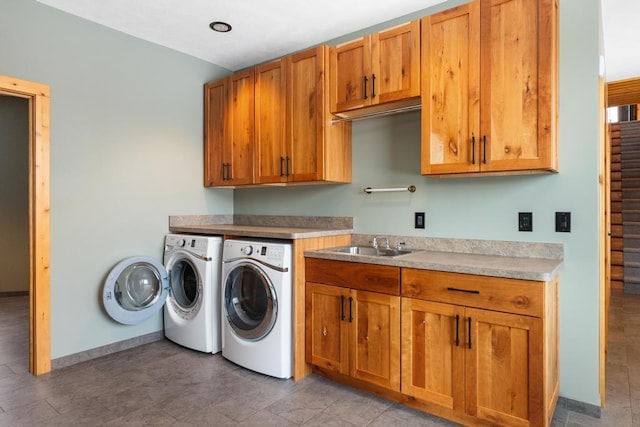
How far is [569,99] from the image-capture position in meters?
2.23

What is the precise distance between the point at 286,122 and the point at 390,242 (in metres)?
1.27

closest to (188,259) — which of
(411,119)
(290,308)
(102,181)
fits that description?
(102,181)

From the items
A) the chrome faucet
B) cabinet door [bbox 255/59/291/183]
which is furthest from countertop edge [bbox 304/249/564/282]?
cabinet door [bbox 255/59/291/183]

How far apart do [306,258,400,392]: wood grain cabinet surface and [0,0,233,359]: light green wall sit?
1.64 m

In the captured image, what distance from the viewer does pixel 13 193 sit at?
5.35 m

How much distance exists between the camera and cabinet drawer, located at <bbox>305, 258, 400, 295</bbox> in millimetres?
2270

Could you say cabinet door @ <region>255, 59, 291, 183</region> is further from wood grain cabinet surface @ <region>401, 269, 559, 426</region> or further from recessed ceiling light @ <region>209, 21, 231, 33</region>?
wood grain cabinet surface @ <region>401, 269, 559, 426</region>

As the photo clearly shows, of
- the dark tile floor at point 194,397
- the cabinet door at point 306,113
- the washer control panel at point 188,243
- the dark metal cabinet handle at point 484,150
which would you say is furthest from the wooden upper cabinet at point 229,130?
the dark metal cabinet handle at point 484,150

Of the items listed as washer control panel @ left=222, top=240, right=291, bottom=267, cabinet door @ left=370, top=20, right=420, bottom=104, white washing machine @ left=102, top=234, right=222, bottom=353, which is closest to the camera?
cabinet door @ left=370, top=20, right=420, bottom=104

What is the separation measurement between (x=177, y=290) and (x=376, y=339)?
1.90 m

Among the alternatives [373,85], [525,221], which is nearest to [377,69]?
[373,85]

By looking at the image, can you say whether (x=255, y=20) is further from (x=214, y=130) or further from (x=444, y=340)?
(x=444, y=340)

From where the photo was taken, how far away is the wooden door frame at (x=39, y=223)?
8.84 ft

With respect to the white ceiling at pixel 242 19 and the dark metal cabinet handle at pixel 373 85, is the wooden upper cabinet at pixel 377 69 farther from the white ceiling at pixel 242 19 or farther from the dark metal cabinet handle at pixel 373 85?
the white ceiling at pixel 242 19
